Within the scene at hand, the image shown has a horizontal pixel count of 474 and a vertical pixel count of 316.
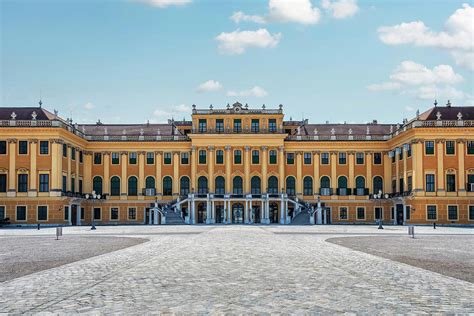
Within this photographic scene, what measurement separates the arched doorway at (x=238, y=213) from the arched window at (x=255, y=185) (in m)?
2.44

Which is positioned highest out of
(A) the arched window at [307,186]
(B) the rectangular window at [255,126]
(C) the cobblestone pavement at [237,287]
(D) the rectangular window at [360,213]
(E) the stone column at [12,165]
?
(B) the rectangular window at [255,126]

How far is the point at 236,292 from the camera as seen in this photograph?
502 inches

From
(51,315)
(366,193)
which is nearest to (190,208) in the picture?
(366,193)

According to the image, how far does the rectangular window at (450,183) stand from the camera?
6450 centimetres

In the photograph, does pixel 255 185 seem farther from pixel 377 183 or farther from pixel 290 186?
pixel 377 183

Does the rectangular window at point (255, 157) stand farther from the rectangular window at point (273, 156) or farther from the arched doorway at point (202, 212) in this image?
the arched doorway at point (202, 212)

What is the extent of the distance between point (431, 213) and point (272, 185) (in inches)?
801

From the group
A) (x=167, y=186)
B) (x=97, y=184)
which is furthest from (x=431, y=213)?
(x=97, y=184)

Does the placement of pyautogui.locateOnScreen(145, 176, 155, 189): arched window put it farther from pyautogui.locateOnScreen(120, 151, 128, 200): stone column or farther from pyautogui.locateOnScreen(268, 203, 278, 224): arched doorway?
pyautogui.locateOnScreen(268, 203, 278, 224): arched doorway

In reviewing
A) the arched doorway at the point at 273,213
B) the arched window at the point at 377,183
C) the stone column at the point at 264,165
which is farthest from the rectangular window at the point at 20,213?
the arched window at the point at 377,183

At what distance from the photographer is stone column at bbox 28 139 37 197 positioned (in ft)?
213

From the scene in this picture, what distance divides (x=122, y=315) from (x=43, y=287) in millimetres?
4065

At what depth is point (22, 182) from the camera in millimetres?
65500

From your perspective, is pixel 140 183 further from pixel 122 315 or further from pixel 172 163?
pixel 122 315
